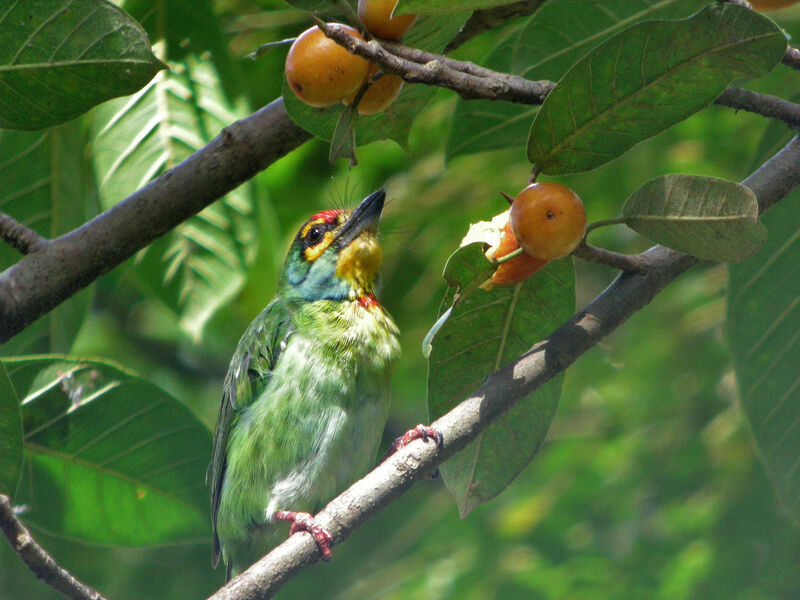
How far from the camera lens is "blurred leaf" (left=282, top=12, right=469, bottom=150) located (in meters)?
1.75

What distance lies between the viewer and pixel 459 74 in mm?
1554

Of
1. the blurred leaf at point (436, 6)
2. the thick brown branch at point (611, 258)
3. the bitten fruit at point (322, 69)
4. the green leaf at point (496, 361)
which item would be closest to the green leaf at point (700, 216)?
the thick brown branch at point (611, 258)

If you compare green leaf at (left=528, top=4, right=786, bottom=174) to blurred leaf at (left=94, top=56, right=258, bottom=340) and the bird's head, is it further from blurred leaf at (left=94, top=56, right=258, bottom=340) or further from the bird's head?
the bird's head

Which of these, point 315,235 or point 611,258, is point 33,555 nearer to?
point 611,258

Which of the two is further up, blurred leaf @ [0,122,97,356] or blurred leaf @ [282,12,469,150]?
blurred leaf @ [0,122,97,356]

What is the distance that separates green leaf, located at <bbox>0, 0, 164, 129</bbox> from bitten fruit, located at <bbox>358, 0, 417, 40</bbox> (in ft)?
1.20

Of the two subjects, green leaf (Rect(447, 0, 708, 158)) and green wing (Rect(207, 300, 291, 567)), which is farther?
green wing (Rect(207, 300, 291, 567))

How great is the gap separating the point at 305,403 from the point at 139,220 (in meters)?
1.16

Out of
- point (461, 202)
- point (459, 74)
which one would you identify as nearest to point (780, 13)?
point (461, 202)

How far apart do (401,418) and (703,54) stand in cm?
391

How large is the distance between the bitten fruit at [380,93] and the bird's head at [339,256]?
1.63 m

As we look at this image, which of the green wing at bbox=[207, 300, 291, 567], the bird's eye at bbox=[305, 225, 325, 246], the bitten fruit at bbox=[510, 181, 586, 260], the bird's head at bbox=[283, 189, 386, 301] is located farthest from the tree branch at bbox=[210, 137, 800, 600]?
the bird's eye at bbox=[305, 225, 325, 246]

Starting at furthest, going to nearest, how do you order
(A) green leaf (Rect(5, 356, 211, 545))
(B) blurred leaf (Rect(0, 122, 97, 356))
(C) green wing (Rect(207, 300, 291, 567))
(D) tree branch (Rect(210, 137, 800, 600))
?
(C) green wing (Rect(207, 300, 291, 567)), (B) blurred leaf (Rect(0, 122, 97, 356)), (A) green leaf (Rect(5, 356, 211, 545)), (D) tree branch (Rect(210, 137, 800, 600))

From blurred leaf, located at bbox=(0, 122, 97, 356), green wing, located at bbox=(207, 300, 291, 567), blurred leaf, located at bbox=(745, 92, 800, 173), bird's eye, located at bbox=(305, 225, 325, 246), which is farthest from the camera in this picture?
bird's eye, located at bbox=(305, 225, 325, 246)
